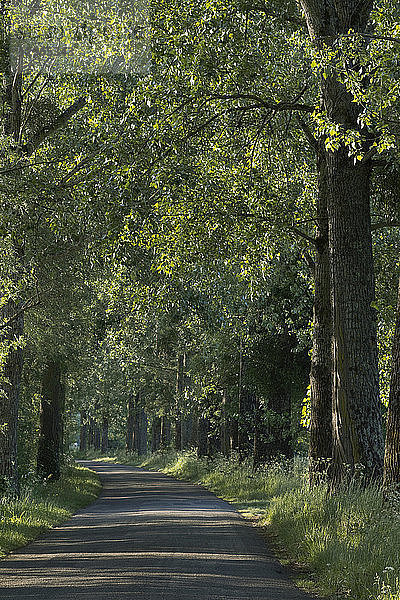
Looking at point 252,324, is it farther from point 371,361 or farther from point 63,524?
point 371,361

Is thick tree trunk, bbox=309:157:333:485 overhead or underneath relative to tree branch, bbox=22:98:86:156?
underneath

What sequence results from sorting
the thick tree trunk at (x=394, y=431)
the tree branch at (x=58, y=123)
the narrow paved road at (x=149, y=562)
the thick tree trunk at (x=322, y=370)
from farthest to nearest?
the tree branch at (x=58, y=123)
the thick tree trunk at (x=322, y=370)
the thick tree trunk at (x=394, y=431)
the narrow paved road at (x=149, y=562)

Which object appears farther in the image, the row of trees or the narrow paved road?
the row of trees

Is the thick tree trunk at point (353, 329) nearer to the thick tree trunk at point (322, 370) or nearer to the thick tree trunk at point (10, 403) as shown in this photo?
the thick tree trunk at point (322, 370)

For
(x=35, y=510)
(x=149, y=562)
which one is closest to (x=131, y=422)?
(x=35, y=510)

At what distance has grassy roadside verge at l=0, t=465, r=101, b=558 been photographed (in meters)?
13.7

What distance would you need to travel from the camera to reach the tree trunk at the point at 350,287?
43.3ft

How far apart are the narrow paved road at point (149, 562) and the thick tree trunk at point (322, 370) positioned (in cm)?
219

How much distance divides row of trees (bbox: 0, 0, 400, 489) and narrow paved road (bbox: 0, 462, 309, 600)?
2300 mm

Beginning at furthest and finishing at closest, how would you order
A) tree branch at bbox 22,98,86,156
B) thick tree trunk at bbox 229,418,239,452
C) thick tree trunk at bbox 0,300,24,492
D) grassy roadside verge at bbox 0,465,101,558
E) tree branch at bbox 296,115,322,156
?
1. thick tree trunk at bbox 229,418,239,452
2. tree branch at bbox 22,98,86,156
3. thick tree trunk at bbox 0,300,24,492
4. tree branch at bbox 296,115,322,156
5. grassy roadside verge at bbox 0,465,101,558

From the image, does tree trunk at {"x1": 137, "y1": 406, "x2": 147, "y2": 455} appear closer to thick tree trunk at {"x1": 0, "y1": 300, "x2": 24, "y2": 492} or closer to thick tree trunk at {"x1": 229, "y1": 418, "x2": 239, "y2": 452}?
thick tree trunk at {"x1": 229, "y1": 418, "x2": 239, "y2": 452}

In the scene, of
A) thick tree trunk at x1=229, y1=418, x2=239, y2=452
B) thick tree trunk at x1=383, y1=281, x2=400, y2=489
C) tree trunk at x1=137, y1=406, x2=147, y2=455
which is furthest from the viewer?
tree trunk at x1=137, y1=406, x2=147, y2=455

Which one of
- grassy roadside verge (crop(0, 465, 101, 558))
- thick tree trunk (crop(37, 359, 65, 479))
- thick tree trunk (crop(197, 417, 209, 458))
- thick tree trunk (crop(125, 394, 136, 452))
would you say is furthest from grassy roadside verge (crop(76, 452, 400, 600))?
thick tree trunk (crop(125, 394, 136, 452))

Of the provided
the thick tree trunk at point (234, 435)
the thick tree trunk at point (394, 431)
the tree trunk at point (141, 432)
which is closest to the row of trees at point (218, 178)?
the thick tree trunk at point (394, 431)
